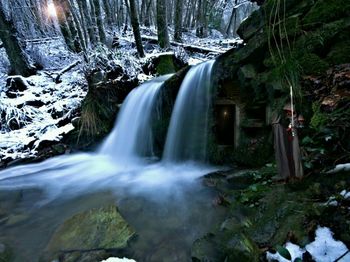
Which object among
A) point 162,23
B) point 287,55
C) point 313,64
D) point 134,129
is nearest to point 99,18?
point 162,23

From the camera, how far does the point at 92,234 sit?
8.35 feet

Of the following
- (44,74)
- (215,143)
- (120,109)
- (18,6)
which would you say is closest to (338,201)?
(215,143)

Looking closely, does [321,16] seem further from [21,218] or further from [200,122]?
[21,218]

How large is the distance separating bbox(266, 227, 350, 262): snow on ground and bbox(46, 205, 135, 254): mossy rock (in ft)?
4.54

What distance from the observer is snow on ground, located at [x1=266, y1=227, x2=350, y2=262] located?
147 centimetres

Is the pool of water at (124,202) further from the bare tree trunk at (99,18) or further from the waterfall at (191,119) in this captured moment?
the bare tree trunk at (99,18)

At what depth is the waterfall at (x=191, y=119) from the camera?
484cm

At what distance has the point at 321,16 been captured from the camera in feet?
11.1

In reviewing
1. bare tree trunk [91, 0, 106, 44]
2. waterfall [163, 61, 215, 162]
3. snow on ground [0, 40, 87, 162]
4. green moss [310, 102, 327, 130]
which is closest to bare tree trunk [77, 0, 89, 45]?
bare tree trunk [91, 0, 106, 44]

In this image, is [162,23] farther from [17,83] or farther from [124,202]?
[124,202]

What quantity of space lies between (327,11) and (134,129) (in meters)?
3.99

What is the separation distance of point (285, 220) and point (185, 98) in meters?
3.60

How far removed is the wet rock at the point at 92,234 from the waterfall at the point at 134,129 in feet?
9.45

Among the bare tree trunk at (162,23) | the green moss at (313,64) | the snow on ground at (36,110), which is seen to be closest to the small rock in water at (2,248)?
the snow on ground at (36,110)
